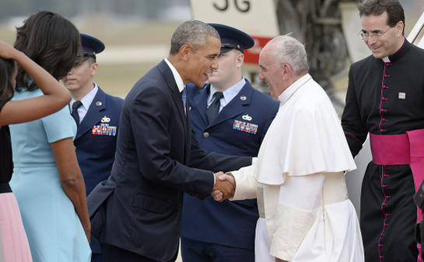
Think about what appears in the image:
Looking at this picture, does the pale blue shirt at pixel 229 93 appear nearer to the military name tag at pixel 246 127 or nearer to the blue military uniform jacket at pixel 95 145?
the military name tag at pixel 246 127

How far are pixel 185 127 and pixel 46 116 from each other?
858 mm

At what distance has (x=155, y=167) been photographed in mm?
4297

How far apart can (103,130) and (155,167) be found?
2.99ft

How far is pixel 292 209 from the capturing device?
427 cm

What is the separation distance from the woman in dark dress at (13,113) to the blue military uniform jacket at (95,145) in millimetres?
1329

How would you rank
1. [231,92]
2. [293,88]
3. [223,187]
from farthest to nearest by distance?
[231,92] → [223,187] → [293,88]

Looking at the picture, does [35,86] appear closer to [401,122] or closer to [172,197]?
[172,197]

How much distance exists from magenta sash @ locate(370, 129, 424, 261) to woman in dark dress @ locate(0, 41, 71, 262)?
1528mm

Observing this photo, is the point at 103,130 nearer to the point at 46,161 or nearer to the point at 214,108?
the point at 214,108

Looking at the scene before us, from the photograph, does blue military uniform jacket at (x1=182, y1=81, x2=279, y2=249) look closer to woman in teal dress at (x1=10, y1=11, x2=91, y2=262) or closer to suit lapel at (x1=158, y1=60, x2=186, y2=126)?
suit lapel at (x1=158, y1=60, x2=186, y2=126)

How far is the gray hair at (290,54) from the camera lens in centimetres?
439

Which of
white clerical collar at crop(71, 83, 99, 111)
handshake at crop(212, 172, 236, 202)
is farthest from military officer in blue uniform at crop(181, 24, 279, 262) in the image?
white clerical collar at crop(71, 83, 99, 111)

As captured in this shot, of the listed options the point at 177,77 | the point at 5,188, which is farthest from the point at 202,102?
the point at 5,188

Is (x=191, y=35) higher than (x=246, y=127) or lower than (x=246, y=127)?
higher
